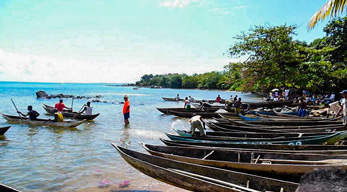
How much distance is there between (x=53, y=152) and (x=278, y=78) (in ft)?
58.7

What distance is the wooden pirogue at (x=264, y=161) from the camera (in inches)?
191

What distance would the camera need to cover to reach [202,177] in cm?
505

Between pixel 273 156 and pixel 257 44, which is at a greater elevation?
pixel 257 44

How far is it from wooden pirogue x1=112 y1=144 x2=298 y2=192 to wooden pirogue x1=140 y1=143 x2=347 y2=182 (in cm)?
43

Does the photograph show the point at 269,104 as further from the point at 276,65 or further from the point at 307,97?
the point at 307,97

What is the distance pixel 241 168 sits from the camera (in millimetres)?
5301

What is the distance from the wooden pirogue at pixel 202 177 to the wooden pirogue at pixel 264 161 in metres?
0.43

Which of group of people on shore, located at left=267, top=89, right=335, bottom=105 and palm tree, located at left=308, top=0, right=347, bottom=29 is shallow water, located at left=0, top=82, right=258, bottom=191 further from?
group of people on shore, located at left=267, top=89, right=335, bottom=105

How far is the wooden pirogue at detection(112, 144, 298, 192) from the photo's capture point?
4.39m

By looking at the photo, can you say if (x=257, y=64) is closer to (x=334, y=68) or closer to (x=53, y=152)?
(x=334, y=68)

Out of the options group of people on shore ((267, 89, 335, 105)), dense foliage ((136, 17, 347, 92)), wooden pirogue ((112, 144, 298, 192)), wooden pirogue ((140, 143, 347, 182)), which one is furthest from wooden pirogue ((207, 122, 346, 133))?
group of people on shore ((267, 89, 335, 105))

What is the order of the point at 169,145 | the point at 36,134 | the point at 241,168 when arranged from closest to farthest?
the point at 241,168 < the point at 169,145 < the point at 36,134

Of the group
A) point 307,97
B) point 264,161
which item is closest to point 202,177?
point 264,161

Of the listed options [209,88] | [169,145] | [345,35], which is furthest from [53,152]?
[209,88]
